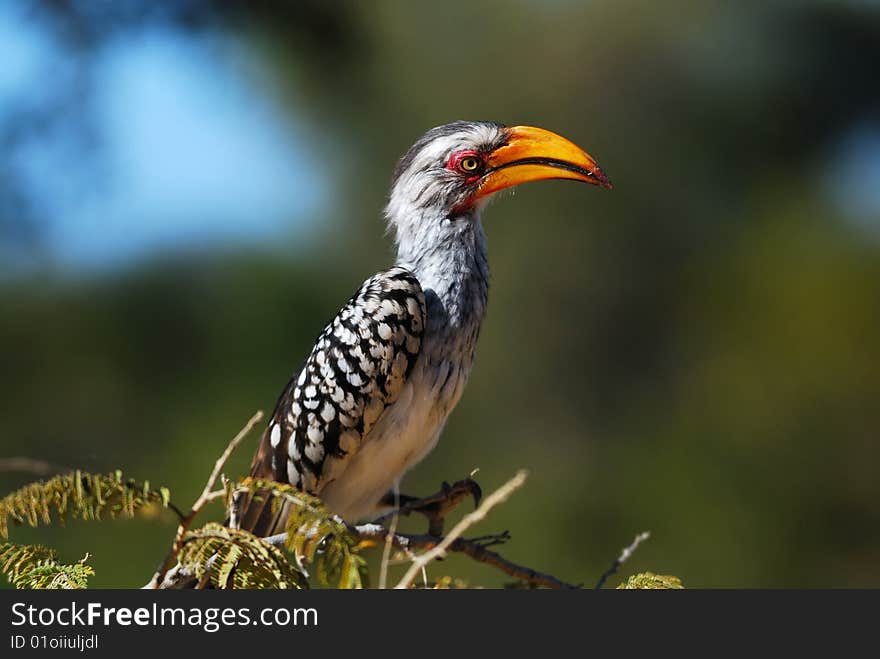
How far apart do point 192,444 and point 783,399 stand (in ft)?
29.4

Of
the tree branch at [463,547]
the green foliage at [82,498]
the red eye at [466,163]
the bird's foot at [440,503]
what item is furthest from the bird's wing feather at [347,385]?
the green foliage at [82,498]

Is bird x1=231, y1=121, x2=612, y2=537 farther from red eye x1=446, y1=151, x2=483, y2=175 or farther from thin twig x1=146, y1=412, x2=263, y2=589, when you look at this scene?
thin twig x1=146, y1=412, x2=263, y2=589

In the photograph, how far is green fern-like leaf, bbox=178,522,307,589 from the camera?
1.85 metres

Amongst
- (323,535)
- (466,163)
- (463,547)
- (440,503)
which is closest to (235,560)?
(323,535)

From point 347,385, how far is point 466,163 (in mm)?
890

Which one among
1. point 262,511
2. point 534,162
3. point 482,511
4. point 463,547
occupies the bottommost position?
point 482,511

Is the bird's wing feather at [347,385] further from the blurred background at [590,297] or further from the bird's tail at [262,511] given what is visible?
the blurred background at [590,297]

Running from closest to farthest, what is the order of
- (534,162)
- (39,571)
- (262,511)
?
1. (39,571)
2. (262,511)
3. (534,162)

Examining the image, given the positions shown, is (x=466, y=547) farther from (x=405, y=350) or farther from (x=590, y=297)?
(x=590, y=297)

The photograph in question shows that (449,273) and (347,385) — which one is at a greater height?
(449,273)

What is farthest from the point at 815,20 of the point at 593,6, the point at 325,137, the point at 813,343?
the point at 325,137

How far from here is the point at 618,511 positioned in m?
15.1

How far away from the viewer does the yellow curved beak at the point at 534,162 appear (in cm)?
353

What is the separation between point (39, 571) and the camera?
197 cm
